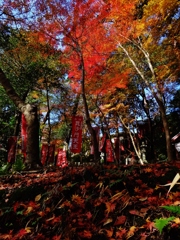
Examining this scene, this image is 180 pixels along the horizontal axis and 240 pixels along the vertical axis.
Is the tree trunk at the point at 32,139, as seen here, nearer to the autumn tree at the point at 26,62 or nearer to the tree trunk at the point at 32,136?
the tree trunk at the point at 32,136

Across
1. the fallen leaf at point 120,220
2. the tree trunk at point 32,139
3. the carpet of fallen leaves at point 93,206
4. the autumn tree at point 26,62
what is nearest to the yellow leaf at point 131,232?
the carpet of fallen leaves at point 93,206

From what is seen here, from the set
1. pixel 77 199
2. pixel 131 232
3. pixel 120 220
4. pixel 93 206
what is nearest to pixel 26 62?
pixel 77 199

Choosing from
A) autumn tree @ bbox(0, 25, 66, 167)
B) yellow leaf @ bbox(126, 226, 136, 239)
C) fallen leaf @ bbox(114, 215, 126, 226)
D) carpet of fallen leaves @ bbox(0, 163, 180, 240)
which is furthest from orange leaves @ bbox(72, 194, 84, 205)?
autumn tree @ bbox(0, 25, 66, 167)

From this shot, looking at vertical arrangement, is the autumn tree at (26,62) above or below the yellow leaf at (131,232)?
above

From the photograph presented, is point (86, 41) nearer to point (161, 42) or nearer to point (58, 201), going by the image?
point (161, 42)

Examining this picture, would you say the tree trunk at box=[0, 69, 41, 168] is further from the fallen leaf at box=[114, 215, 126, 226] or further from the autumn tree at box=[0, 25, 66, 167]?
the fallen leaf at box=[114, 215, 126, 226]

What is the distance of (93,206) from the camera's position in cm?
320

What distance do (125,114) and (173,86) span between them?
15.4 ft

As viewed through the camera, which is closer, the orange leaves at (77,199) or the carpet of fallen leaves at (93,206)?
the carpet of fallen leaves at (93,206)

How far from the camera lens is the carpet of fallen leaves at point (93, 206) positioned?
2592 millimetres

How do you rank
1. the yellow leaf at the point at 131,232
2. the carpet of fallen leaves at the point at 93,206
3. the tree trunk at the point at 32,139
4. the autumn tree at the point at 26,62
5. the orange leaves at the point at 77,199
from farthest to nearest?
the autumn tree at the point at 26,62 < the tree trunk at the point at 32,139 < the orange leaves at the point at 77,199 < the carpet of fallen leaves at the point at 93,206 < the yellow leaf at the point at 131,232

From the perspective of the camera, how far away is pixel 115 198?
330cm

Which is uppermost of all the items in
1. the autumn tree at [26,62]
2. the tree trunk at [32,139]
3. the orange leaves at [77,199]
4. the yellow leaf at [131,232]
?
the autumn tree at [26,62]

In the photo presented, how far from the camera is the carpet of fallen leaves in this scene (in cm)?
259
